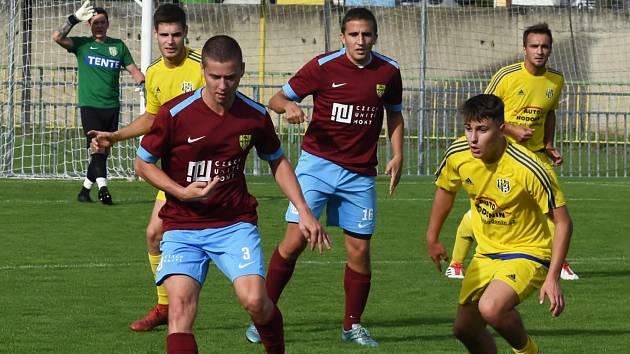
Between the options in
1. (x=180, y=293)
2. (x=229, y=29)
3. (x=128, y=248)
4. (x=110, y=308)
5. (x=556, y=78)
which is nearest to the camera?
(x=180, y=293)

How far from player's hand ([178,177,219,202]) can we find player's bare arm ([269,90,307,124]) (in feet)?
5.74

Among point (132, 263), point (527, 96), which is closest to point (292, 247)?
point (527, 96)

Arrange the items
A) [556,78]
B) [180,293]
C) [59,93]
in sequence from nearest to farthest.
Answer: [180,293], [556,78], [59,93]

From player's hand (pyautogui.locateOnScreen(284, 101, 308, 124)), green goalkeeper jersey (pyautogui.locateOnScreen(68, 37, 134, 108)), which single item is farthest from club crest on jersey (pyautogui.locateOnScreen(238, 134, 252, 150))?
green goalkeeper jersey (pyautogui.locateOnScreen(68, 37, 134, 108))

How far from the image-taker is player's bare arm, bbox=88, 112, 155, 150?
328 inches

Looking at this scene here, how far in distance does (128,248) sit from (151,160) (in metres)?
6.30

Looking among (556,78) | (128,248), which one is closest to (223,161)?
(556,78)

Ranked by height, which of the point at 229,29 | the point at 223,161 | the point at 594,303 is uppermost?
the point at 229,29

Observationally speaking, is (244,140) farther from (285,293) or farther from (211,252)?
(285,293)

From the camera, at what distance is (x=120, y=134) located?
862 cm

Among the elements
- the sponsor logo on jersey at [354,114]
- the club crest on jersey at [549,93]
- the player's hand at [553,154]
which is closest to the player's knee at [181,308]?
the sponsor logo on jersey at [354,114]

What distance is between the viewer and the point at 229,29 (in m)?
29.5

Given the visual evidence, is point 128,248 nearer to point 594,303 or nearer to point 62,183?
point 594,303

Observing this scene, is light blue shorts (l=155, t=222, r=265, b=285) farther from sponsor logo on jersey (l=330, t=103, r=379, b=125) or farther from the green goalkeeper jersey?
the green goalkeeper jersey
